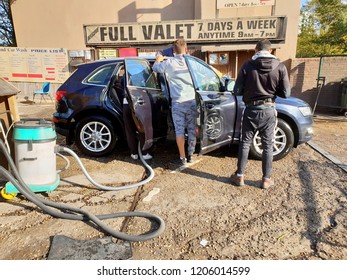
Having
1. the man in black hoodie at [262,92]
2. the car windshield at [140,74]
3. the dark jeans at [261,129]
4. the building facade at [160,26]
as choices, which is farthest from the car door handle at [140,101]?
the building facade at [160,26]

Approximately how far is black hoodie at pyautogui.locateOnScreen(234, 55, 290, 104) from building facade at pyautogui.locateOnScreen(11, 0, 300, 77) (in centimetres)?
397

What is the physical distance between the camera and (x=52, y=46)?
44.8 ft

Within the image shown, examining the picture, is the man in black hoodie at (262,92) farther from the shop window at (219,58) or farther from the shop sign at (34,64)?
the shop sign at (34,64)

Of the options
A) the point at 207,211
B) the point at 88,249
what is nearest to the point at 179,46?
the point at 207,211

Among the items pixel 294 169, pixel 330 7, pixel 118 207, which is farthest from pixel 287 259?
pixel 330 7

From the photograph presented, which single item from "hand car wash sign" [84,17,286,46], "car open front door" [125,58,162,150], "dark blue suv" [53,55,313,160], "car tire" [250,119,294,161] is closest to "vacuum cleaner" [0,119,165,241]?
"car open front door" [125,58,162,150]

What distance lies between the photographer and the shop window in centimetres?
1163

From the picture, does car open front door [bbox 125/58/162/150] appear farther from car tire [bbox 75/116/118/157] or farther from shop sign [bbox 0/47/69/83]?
shop sign [bbox 0/47/69/83]

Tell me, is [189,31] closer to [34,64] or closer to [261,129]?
[261,129]

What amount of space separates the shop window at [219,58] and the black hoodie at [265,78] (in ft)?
29.2

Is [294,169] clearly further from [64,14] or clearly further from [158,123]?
[64,14]

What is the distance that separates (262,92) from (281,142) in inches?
Answer: 54.9

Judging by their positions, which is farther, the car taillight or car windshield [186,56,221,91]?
the car taillight

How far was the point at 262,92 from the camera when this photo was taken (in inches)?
125
